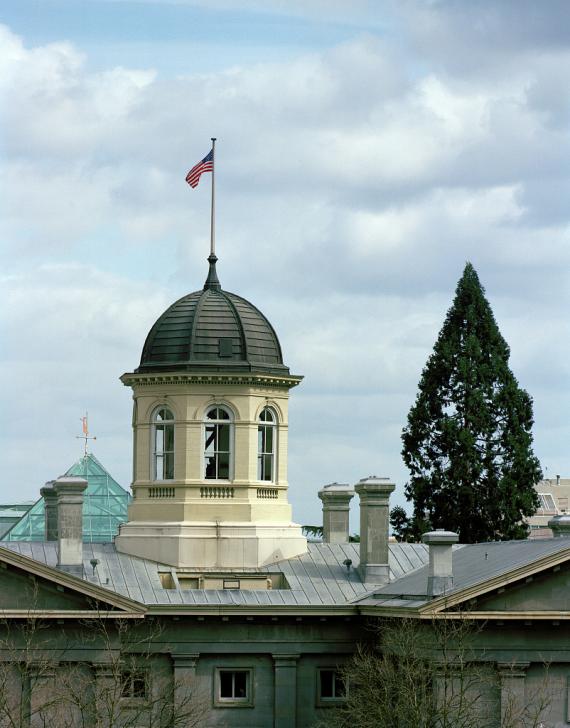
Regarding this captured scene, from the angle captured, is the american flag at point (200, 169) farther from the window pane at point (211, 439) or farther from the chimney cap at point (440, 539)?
the chimney cap at point (440, 539)

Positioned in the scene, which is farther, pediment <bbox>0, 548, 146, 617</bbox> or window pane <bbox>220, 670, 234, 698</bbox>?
window pane <bbox>220, 670, 234, 698</bbox>

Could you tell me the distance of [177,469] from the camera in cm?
5950

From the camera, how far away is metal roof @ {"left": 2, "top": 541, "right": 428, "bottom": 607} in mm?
55781

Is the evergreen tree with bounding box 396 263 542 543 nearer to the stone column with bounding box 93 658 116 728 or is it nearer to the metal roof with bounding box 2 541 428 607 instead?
the metal roof with bounding box 2 541 428 607

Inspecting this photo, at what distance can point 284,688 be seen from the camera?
5578cm

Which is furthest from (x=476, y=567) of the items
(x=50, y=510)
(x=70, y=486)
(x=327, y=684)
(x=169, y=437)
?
(x=50, y=510)

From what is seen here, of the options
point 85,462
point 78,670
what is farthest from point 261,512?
point 85,462

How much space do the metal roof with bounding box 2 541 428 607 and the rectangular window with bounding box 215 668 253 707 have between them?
1805mm

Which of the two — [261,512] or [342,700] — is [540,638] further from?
[261,512]

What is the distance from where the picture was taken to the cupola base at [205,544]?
58.6 m

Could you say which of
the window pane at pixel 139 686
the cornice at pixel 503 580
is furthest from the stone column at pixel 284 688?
the cornice at pixel 503 580

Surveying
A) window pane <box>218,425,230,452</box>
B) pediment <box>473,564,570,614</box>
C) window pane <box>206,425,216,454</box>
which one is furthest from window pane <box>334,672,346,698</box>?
window pane <box>206,425,216,454</box>

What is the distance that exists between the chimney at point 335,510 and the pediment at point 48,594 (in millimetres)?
10399

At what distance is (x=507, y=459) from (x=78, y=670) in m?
29.9
